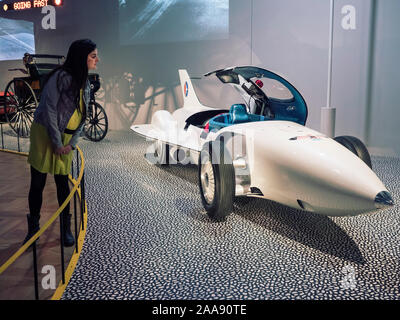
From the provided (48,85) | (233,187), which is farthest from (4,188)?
(233,187)

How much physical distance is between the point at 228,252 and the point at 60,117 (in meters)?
1.17

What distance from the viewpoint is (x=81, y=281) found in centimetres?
186

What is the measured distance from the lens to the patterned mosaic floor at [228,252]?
5.88 ft

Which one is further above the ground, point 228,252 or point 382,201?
point 382,201

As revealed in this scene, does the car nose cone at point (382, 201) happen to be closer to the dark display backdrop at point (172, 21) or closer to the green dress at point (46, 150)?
the green dress at point (46, 150)

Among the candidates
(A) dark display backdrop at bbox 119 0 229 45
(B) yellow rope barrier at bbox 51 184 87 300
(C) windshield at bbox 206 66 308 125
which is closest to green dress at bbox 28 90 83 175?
(B) yellow rope barrier at bbox 51 184 87 300

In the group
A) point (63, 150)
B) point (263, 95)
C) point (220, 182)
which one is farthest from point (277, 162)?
point (63, 150)

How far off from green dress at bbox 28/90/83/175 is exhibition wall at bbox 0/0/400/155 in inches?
161

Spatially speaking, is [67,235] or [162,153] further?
[162,153]

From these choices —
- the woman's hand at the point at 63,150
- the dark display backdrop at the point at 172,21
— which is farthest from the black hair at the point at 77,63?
the dark display backdrop at the point at 172,21

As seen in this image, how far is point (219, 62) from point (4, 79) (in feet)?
19.9

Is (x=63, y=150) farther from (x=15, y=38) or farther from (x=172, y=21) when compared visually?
(x=15, y=38)

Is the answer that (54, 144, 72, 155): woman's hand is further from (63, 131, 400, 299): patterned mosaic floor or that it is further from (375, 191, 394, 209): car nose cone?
(375, 191, 394, 209): car nose cone

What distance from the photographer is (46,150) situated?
2.12 meters
